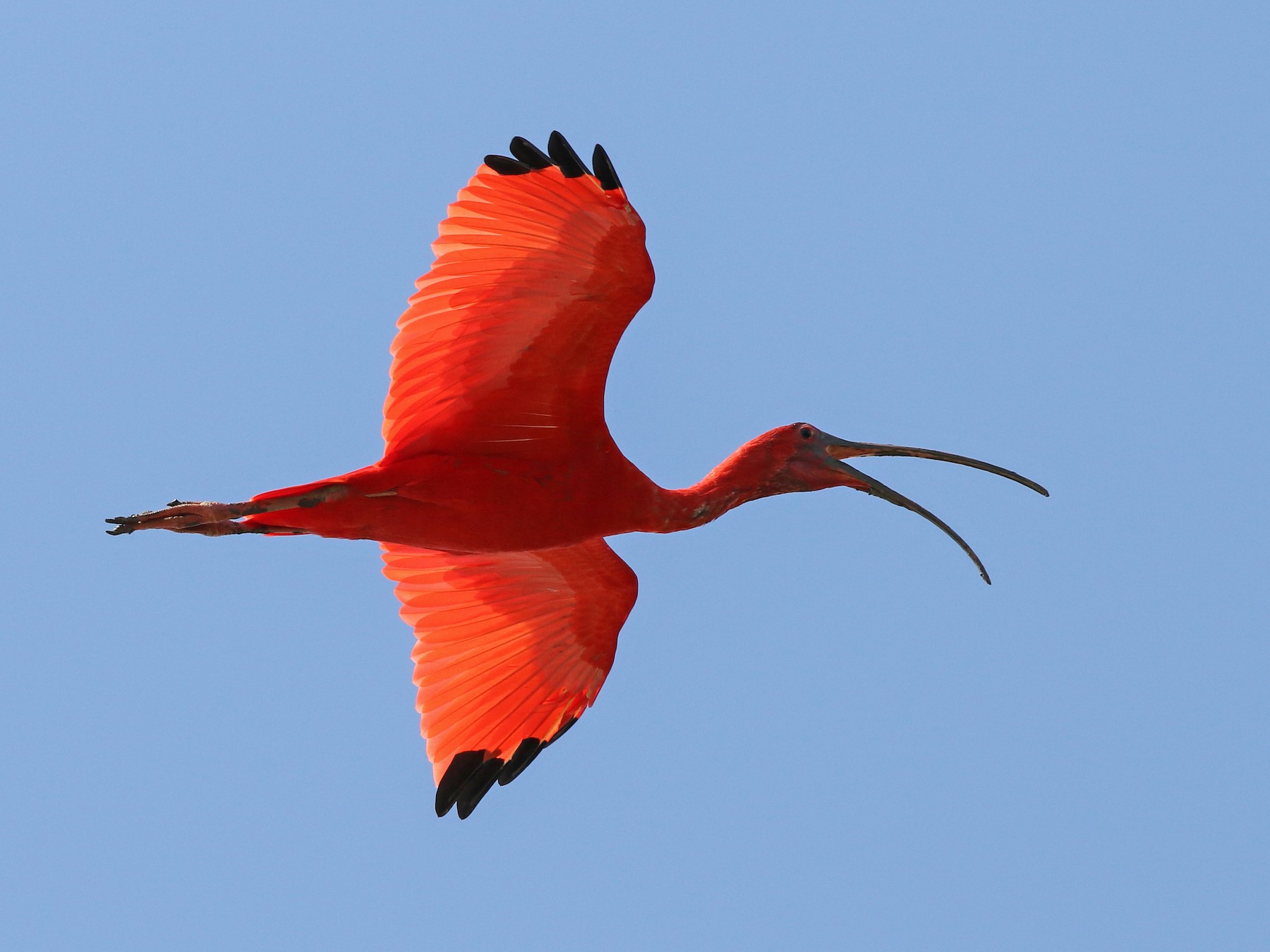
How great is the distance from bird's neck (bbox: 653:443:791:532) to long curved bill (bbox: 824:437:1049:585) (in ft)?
1.55

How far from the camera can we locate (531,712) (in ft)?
44.5

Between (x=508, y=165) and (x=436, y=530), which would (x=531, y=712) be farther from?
(x=508, y=165)

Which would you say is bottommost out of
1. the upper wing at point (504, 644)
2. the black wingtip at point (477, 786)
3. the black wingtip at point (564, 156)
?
the black wingtip at point (477, 786)

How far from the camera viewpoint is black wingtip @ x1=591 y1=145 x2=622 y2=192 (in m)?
11.2

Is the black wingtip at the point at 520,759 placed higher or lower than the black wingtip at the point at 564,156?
Result: lower

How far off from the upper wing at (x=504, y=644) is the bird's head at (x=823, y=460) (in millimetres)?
1465

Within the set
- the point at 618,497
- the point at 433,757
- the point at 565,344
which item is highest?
the point at 565,344

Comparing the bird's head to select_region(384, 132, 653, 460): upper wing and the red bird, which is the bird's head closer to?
the red bird

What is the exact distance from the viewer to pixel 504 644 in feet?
44.7

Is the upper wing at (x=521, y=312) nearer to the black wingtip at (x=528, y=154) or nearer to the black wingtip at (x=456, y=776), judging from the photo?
the black wingtip at (x=528, y=154)

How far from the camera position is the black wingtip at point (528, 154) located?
36.8ft

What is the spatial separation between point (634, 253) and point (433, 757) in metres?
4.20

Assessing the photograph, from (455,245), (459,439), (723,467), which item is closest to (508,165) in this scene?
(455,245)

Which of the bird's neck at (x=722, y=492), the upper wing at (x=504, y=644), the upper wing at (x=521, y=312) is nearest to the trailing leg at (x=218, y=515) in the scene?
the upper wing at (x=521, y=312)
